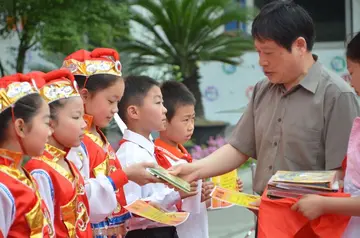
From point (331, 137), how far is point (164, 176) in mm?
759

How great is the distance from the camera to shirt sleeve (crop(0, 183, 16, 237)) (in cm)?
285

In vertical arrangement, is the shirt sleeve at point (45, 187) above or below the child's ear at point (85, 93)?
below

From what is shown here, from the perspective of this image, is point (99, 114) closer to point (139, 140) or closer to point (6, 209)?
point (139, 140)

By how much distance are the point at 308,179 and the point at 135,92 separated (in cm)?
158

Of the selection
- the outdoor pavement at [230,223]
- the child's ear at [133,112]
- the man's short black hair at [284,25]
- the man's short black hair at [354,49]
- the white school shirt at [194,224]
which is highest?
the man's short black hair at [284,25]

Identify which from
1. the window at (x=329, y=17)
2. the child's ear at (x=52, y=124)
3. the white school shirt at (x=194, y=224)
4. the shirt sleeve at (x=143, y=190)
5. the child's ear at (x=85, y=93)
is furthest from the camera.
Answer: the window at (x=329, y=17)

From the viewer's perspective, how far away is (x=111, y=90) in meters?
3.95

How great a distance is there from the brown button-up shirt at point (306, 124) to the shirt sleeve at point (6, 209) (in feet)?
3.98

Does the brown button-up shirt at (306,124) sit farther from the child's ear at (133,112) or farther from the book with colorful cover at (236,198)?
the child's ear at (133,112)

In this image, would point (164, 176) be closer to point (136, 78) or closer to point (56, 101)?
point (56, 101)

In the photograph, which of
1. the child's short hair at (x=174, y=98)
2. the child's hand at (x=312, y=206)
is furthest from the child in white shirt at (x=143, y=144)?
the child's hand at (x=312, y=206)

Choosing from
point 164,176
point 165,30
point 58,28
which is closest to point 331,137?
point 164,176

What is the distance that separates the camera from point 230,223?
25.8 ft

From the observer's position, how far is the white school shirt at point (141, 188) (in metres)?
4.06
